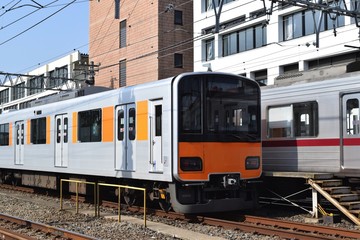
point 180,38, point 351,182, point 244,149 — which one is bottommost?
point 351,182

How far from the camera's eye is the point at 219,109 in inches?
444

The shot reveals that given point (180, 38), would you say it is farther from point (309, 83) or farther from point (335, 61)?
point (309, 83)

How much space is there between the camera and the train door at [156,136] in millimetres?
11211

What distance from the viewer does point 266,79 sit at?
109 feet

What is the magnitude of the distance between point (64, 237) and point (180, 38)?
35.3 m

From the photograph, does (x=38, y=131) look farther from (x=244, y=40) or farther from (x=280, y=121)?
(x=244, y=40)

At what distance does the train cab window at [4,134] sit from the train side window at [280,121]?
1228 centimetres

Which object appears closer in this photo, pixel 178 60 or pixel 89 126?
pixel 89 126

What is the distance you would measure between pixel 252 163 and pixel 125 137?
327 centimetres

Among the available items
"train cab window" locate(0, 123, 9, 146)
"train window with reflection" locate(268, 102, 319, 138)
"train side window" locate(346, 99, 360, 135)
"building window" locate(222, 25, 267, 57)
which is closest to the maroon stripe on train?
"train window with reflection" locate(268, 102, 319, 138)

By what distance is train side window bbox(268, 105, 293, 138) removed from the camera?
1268cm

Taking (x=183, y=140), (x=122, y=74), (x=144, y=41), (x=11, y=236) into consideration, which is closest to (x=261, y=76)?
(x=144, y=41)

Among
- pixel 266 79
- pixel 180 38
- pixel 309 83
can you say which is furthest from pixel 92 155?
pixel 180 38

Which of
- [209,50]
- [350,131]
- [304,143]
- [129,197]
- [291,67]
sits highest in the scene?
[209,50]
